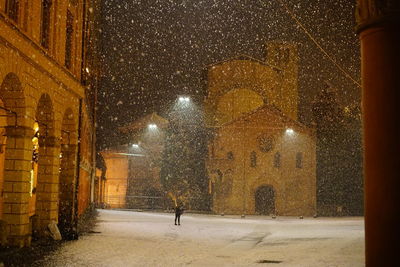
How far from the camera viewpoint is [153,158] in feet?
175

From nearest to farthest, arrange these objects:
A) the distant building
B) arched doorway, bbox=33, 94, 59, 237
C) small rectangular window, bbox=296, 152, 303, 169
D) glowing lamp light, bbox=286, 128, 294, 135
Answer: arched doorway, bbox=33, 94, 59, 237 < small rectangular window, bbox=296, 152, 303, 169 < glowing lamp light, bbox=286, 128, 294, 135 < the distant building

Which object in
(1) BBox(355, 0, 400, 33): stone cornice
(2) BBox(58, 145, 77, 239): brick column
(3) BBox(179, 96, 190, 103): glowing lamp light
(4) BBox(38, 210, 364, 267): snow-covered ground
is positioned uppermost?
(3) BBox(179, 96, 190, 103): glowing lamp light

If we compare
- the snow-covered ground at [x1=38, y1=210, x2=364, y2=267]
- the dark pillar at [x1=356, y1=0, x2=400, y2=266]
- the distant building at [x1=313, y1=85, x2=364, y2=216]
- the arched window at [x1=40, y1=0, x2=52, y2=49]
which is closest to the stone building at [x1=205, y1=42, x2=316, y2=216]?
the distant building at [x1=313, y1=85, x2=364, y2=216]

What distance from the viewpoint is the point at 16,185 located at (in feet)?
41.6

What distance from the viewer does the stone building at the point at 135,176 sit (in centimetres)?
5162

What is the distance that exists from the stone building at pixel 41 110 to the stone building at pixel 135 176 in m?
33.1

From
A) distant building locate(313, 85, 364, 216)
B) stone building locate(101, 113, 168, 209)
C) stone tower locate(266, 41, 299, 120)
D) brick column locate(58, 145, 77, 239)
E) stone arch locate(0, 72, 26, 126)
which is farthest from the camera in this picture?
stone tower locate(266, 41, 299, 120)

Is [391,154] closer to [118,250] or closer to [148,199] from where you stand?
[118,250]

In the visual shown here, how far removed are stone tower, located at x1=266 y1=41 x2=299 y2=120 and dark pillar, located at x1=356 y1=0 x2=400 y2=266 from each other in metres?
49.1

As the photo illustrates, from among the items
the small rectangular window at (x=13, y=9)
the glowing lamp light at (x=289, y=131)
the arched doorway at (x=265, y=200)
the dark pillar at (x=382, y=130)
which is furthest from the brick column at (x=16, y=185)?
the glowing lamp light at (x=289, y=131)

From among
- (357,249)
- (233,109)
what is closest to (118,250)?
(357,249)

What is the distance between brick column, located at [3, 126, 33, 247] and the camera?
12555 millimetres

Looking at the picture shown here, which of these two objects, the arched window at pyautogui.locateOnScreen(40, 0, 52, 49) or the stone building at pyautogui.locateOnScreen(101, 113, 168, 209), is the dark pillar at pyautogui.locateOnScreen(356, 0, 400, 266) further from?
the stone building at pyautogui.locateOnScreen(101, 113, 168, 209)

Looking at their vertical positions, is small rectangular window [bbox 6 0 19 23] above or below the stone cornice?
above
